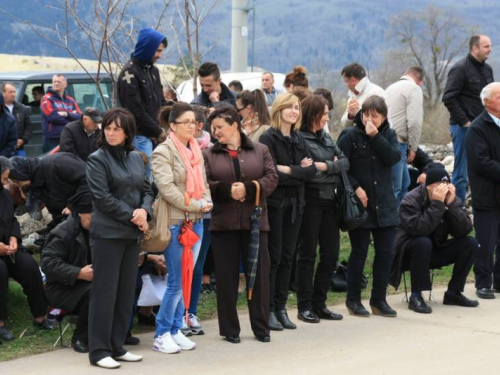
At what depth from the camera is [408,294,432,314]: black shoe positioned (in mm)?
9133

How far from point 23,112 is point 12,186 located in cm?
601

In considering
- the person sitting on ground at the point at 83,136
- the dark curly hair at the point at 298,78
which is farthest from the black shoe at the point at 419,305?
the person sitting on ground at the point at 83,136

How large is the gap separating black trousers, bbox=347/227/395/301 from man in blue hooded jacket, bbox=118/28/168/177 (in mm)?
2077

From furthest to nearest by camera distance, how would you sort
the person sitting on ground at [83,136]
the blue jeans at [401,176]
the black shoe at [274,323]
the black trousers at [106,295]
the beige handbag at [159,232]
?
1. the blue jeans at [401,176]
2. the person sitting on ground at [83,136]
3. the black shoe at [274,323]
4. the beige handbag at [159,232]
5. the black trousers at [106,295]

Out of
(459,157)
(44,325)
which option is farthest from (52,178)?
(459,157)

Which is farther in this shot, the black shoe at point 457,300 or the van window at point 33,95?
the van window at point 33,95

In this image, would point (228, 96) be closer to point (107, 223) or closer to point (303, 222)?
point (303, 222)

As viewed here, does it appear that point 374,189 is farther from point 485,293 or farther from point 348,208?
point 485,293

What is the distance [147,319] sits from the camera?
845 cm

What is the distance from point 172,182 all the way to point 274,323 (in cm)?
166

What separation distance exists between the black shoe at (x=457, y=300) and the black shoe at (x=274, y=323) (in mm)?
2085

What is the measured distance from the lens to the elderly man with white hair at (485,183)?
981cm

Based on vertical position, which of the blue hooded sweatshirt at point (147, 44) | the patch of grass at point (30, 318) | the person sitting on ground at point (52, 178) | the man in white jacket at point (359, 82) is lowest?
the patch of grass at point (30, 318)

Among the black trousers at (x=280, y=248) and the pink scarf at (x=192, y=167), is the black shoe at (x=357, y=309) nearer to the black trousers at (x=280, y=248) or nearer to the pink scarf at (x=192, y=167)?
the black trousers at (x=280, y=248)
